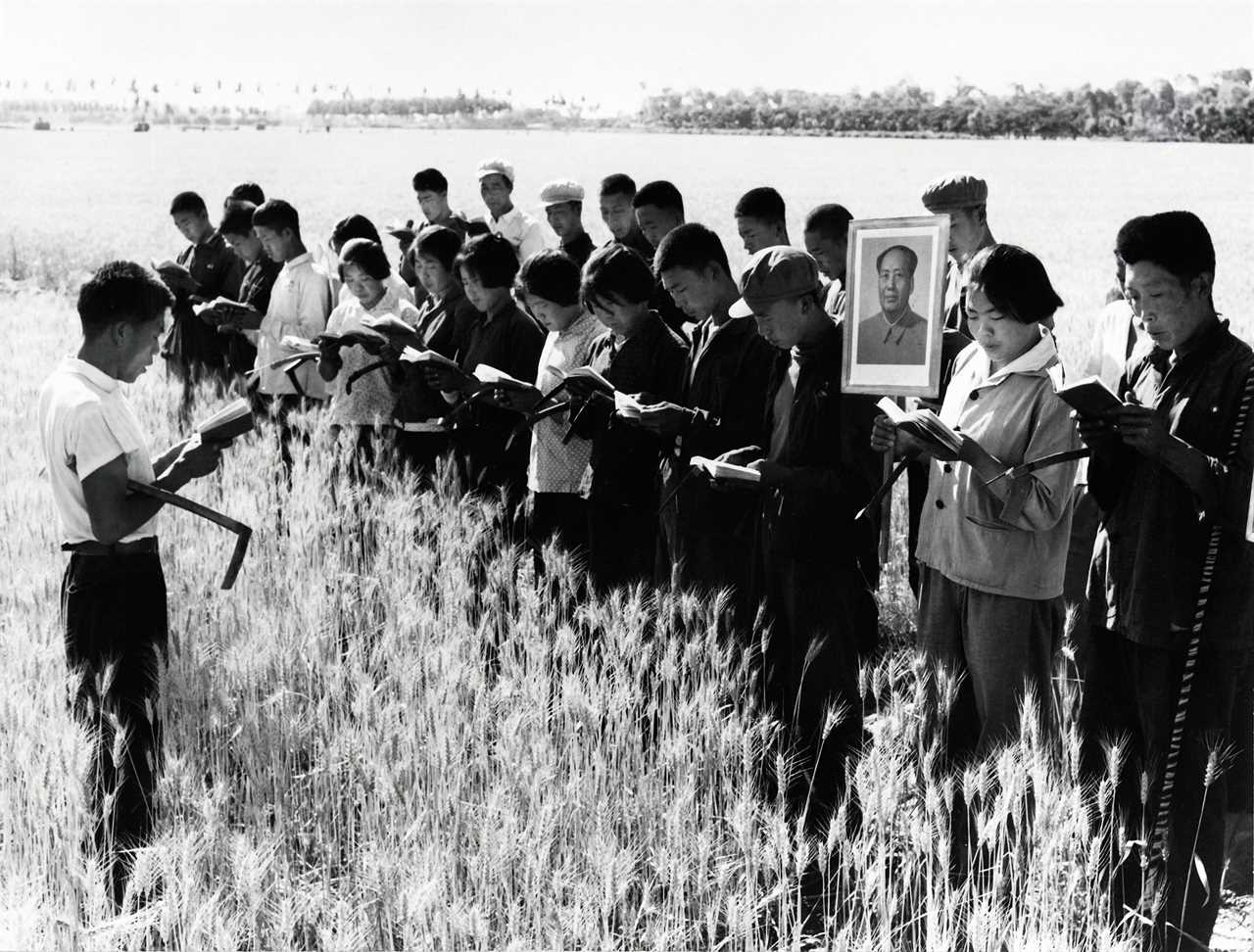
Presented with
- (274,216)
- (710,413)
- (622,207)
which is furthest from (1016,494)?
(274,216)

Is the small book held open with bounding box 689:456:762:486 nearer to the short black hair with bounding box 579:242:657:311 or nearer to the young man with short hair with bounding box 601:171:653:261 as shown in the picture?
the short black hair with bounding box 579:242:657:311

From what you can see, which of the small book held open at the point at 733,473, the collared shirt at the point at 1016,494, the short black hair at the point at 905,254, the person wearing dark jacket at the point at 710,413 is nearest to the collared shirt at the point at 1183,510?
the collared shirt at the point at 1016,494

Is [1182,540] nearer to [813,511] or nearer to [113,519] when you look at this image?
[813,511]

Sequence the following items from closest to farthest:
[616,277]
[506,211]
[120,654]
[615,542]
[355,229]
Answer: [120,654]
[616,277]
[615,542]
[355,229]
[506,211]

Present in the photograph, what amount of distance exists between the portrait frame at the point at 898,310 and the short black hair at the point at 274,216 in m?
4.52

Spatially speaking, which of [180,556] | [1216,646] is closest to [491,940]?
[1216,646]

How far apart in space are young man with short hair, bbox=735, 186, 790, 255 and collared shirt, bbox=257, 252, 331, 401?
2692 millimetres

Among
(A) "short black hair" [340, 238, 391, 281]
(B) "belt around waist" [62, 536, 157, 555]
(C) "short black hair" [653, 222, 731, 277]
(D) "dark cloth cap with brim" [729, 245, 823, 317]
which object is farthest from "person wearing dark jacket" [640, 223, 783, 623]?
(A) "short black hair" [340, 238, 391, 281]

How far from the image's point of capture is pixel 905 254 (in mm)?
3490

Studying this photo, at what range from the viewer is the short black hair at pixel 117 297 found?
11.6ft

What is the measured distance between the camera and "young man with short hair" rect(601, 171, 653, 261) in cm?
752

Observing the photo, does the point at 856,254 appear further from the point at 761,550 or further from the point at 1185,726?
the point at 1185,726

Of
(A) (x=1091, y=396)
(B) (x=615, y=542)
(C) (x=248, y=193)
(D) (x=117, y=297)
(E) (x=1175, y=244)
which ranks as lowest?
(B) (x=615, y=542)

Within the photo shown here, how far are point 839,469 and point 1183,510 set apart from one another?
1.03m
